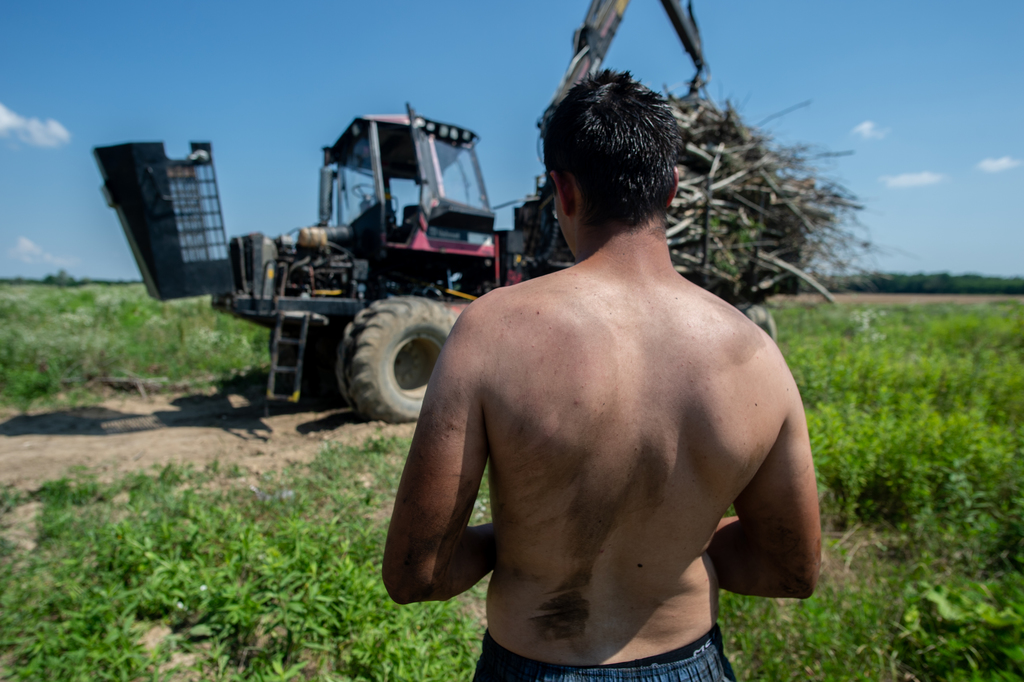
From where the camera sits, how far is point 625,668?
1.08 meters

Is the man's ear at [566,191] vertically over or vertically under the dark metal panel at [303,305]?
over

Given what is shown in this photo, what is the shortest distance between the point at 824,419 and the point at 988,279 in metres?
83.6

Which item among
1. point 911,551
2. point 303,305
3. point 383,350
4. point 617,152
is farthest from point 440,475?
point 303,305

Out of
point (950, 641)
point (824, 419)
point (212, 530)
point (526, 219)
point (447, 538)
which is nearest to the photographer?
point (447, 538)

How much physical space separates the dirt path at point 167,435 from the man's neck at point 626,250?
4.17 meters

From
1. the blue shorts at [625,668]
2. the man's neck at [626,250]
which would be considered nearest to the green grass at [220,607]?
the blue shorts at [625,668]

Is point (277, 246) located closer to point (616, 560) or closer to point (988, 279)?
point (616, 560)

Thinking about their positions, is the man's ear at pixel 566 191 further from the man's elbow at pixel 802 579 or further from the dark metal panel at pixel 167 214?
the dark metal panel at pixel 167 214

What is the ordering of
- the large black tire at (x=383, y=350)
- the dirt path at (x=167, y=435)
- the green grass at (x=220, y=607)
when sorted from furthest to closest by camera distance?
the large black tire at (x=383, y=350) → the dirt path at (x=167, y=435) → the green grass at (x=220, y=607)

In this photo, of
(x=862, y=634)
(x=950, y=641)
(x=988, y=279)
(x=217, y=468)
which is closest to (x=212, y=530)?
(x=217, y=468)

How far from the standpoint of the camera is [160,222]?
211 inches

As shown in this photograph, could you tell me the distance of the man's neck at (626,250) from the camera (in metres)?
1.07

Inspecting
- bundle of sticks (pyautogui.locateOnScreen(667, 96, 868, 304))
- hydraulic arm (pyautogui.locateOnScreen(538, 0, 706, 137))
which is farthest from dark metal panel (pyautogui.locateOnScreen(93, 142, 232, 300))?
bundle of sticks (pyautogui.locateOnScreen(667, 96, 868, 304))

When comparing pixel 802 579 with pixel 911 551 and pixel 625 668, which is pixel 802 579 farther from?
pixel 911 551
